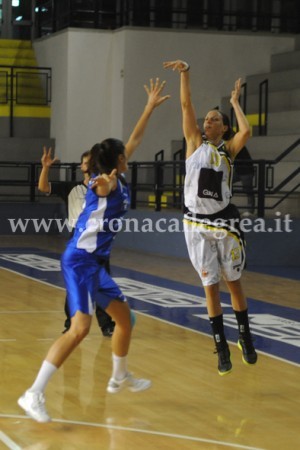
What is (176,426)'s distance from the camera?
689 cm

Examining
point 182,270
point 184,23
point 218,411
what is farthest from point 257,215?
point 218,411

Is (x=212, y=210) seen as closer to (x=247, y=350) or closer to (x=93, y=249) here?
(x=247, y=350)

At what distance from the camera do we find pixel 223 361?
846cm

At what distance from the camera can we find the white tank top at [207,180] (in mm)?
8477

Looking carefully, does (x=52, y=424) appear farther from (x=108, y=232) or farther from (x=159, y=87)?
(x=159, y=87)

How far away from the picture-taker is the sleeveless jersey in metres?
7.09

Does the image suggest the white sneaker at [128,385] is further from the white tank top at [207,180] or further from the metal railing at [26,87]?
the metal railing at [26,87]

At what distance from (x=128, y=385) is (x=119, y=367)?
0.50ft

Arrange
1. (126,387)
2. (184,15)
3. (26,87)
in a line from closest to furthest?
1. (126,387)
2. (184,15)
3. (26,87)

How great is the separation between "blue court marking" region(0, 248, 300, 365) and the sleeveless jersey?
2665 mm

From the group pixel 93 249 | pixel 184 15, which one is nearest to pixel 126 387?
Answer: pixel 93 249

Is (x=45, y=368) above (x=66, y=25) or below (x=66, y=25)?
below

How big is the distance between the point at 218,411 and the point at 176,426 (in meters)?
0.51

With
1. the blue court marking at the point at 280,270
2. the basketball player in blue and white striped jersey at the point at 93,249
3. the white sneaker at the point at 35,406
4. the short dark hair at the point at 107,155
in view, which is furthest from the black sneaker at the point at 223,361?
the blue court marking at the point at 280,270
